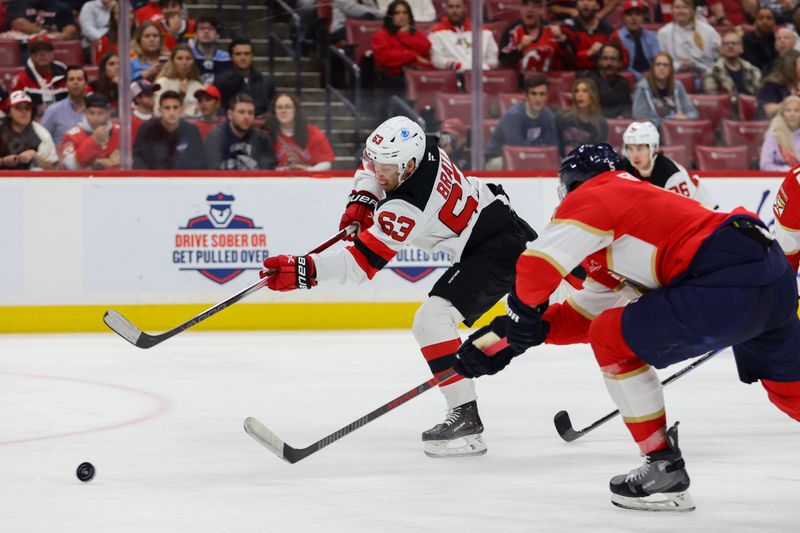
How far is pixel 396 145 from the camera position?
13.8 feet

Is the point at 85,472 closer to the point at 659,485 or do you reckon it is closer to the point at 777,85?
the point at 659,485

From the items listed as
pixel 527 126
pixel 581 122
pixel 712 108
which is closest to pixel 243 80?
pixel 527 126

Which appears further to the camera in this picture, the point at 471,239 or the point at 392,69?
the point at 392,69

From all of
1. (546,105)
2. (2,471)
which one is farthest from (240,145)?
(2,471)

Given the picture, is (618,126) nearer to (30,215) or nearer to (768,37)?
(768,37)

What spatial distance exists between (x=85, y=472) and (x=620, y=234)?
1703mm

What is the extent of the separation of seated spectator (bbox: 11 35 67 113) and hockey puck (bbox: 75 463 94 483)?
4.18 m

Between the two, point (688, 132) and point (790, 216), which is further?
point (688, 132)

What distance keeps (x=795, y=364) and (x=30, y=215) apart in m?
5.30

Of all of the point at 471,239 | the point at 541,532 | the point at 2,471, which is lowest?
the point at 2,471

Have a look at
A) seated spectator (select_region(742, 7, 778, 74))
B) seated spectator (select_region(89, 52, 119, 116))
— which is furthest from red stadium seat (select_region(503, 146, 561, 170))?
seated spectator (select_region(89, 52, 119, 116))

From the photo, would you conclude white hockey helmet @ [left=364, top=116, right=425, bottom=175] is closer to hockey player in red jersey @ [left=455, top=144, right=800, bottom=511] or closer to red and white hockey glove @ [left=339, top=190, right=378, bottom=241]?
red and white hockey glove @ [left=339, top=190, right=378, bottom=241]

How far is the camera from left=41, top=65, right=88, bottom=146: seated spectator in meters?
7.41

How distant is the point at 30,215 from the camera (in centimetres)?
748
